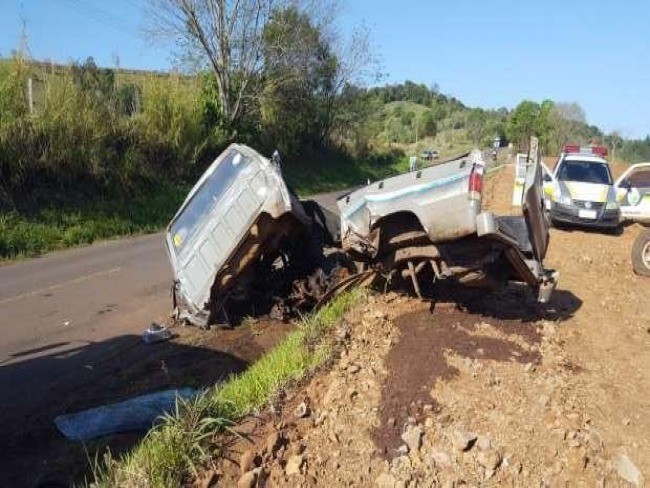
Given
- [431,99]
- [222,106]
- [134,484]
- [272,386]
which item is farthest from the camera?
[431,99]

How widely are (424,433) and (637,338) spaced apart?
4.05 metres

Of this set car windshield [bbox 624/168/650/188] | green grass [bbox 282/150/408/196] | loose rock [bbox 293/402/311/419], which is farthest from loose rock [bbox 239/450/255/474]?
green grass [bbox 282/150/408/196]

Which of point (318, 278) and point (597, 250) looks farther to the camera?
point (597, 250)

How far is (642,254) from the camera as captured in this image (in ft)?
36.4

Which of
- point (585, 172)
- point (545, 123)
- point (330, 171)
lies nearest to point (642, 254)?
point (585, 172)

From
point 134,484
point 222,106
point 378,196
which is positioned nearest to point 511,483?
point 134,484

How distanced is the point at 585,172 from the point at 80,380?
13.6m

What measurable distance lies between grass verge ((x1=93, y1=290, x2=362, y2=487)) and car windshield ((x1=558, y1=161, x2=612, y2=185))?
38.4 feet

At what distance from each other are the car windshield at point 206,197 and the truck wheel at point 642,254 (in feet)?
24.4

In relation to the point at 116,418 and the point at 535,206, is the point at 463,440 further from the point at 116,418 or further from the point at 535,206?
the point at 535,206

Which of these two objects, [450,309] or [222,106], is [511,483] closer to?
[450,309]

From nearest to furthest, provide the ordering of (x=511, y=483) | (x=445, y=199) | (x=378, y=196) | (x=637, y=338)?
(x=511, y=483) → (x=445, y=199) → (x=378, y=196) → (x=637, y=338)

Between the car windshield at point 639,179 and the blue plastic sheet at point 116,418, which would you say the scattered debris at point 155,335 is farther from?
the car windshield at point 639,179

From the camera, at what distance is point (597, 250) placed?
13289 mm
